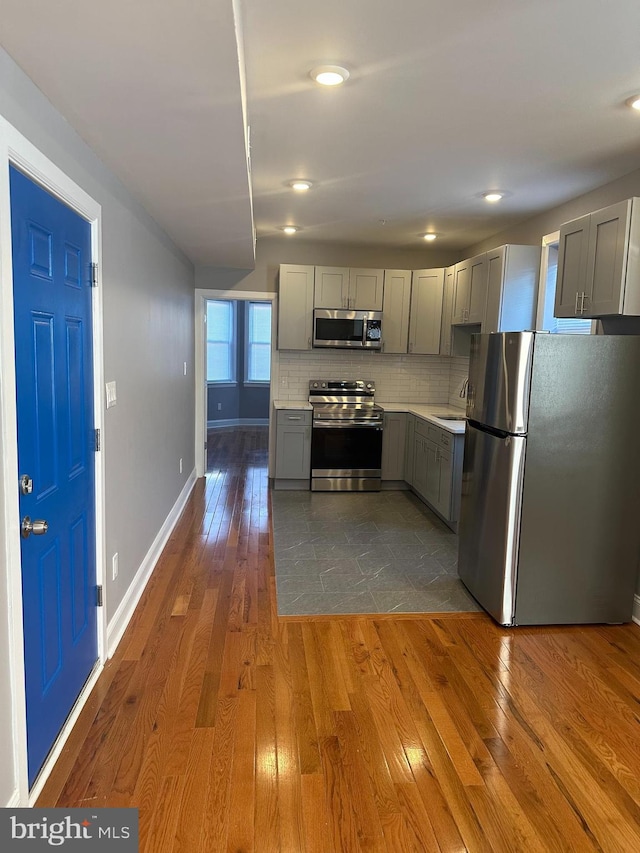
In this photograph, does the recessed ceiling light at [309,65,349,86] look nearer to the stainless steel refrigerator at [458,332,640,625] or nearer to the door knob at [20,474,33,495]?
the stainless steel refrigerator at [458,332,640,625]

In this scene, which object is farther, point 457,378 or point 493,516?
point 457,378

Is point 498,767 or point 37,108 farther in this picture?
point 498,767

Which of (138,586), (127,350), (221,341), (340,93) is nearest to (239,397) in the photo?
(221,341)

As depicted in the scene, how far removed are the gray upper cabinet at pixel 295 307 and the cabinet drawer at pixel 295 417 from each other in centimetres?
70

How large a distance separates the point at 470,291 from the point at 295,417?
2099 millimetres

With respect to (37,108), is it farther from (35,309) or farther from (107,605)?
(107,605)

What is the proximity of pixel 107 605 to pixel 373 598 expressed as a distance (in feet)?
5.00

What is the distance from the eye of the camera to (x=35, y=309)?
6.07 feet

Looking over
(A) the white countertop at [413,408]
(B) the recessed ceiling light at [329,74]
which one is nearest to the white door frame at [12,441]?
(B) the recessed ceiling light at [329,74]

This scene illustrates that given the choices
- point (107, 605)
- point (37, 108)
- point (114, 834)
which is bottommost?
point (114, 834)

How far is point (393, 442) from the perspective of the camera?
6.02 metres

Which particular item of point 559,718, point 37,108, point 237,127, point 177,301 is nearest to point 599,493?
point 559,718

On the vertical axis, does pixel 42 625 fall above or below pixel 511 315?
below

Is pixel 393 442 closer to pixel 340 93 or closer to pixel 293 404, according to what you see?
pixel 293 404
